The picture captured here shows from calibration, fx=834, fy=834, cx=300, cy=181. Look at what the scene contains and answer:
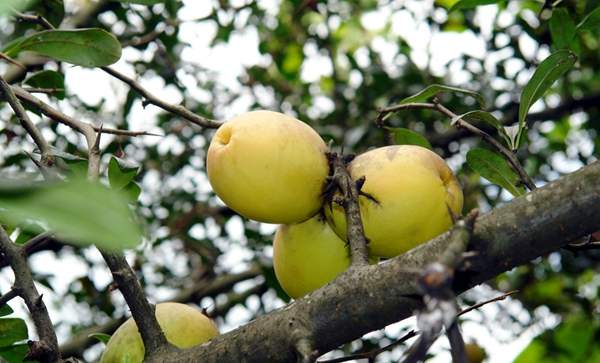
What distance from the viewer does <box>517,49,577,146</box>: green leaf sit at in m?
1.55

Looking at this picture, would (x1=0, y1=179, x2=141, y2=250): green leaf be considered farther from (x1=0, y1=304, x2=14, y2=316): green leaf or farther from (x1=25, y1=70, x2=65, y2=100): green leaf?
(x1=25, y1=70, x2=65, y2=100): green leaf

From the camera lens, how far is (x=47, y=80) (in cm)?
198

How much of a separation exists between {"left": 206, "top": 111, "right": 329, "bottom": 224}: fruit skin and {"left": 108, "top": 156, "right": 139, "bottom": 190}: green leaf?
0.48 feet

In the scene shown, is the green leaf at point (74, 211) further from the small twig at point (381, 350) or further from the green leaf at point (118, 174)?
the green leaf at point (118, 174)

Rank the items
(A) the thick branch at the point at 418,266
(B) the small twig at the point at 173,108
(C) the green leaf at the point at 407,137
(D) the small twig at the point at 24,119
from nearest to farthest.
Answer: (A) the thick branch at the point at 418,266
(D) the small twig at the point at 24,119
(B) the small twig at the point at 173,108
(C) the green leaf at the point at 407,137

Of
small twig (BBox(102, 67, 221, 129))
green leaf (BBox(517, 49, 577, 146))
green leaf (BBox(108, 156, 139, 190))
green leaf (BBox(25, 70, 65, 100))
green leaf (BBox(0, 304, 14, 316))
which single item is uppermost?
green leaf (BBox(517, 49, 577, 146))

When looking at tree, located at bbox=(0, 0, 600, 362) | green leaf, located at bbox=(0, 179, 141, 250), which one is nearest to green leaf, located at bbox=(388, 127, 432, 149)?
tree, located at bbox=(0, 0, 600, 362)

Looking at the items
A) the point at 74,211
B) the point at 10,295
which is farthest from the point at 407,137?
the point at 74,211

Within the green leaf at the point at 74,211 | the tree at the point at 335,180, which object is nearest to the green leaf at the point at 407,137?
the tree at the point at 335,180

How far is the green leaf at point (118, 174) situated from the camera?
150 cm

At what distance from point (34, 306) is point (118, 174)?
30 centimetres

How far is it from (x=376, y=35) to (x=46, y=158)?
3.20 metres

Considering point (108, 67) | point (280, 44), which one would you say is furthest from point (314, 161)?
point (280, 44)

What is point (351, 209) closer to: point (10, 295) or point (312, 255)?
point (312, 255)
